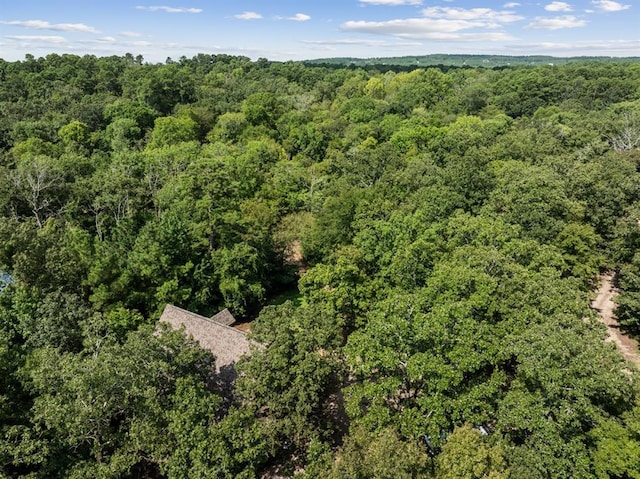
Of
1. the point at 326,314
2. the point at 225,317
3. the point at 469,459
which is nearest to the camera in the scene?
the point at 469,459

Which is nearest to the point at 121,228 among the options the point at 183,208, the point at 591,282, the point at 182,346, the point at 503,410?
the point at 183,208

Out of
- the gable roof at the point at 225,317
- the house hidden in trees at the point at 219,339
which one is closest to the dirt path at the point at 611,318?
the house hidden in trees at the point at 219,339

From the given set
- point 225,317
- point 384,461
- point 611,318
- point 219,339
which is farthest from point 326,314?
point 611,318

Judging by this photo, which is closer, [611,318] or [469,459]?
[469,459]

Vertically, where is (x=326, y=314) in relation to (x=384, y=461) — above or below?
above

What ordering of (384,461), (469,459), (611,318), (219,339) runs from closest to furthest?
(384,461) → (469,459) → (219,339) → (611,318)

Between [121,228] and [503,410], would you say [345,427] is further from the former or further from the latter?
[121,228]

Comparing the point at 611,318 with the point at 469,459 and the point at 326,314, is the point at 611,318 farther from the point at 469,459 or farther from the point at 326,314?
the point at 469,459

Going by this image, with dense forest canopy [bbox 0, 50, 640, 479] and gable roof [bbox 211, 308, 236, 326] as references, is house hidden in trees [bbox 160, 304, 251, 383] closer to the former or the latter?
dense forest canopy [bbox 0, 50, 640, 479]

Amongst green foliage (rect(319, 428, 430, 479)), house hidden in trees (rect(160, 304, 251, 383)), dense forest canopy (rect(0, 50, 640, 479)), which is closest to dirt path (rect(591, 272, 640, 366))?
dense forest canopy (rect(0, 50, 640, 479))
